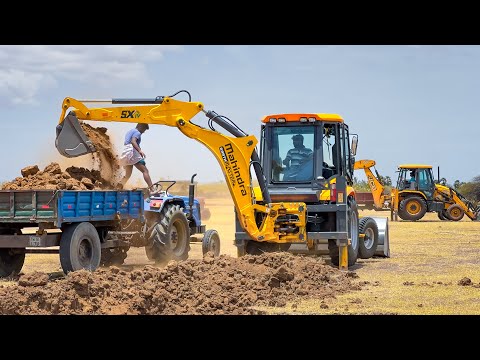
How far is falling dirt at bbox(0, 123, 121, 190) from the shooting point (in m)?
14.3

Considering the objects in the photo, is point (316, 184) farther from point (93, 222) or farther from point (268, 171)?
point (93, 222)

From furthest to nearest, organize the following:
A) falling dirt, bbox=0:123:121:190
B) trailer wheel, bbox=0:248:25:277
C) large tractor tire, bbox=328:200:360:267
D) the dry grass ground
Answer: large tractor tire, bbox=328:200:360:267
trailer wheel, bbox=0:248:25:277
falling dirt, bbox=0:123:121:190
the dry grass ground

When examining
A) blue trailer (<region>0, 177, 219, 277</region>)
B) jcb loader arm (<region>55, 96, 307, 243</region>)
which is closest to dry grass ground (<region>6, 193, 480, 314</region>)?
blue trailer (<region>0, 177, 219, 277</region>)

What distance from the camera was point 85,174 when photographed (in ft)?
51.0

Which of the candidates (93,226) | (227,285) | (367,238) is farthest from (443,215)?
(227,285)

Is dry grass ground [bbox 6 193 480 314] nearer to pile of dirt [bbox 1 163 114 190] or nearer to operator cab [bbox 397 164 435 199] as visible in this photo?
pile of dirt [bbox 1 163 114 190]

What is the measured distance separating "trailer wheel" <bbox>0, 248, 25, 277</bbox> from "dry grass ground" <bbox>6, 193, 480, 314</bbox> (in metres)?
1.31

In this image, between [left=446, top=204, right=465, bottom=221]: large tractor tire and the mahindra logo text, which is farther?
[left=446, top=204, right=465, bottom=221]: large tractor tire

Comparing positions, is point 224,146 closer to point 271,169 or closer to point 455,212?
point 271,169

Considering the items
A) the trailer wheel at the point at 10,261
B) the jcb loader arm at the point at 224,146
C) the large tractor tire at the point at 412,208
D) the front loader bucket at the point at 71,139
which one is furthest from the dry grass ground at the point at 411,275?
the large tractor tire at the point at 412,208

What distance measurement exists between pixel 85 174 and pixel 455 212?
77.9 feet

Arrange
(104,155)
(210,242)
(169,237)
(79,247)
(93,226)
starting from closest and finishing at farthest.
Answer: (79,247) < (93,226) < (169,237) < (104,155) < (210,242)

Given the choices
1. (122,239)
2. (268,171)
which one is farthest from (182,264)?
(268,171)

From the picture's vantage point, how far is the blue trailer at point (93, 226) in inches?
534
